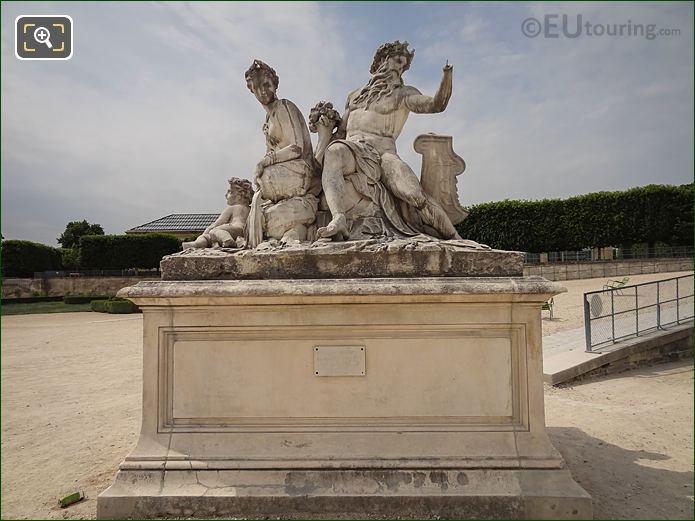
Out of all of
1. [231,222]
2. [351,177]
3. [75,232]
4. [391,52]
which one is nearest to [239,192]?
[231,222]

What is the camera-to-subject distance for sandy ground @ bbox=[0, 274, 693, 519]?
3369 mm

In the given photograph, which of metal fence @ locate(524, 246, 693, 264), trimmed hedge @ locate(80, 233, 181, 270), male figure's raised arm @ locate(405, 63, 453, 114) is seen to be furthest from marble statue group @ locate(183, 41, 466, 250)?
trimmed hedge @ locate(80, 233, 181, 270)

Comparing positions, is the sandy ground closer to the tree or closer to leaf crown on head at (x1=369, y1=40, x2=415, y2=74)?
leaf crown on head at (x1=369, y1=40, x2=415, y2=74)

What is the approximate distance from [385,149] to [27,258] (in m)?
33.1

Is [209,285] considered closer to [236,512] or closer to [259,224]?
[259,224]

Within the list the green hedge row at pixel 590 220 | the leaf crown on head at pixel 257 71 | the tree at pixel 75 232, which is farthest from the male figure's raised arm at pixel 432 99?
the tree at pixel 75 232

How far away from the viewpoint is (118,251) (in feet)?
97.5

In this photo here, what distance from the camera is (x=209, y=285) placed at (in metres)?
3.26

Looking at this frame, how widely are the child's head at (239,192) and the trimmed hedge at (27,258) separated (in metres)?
29.4

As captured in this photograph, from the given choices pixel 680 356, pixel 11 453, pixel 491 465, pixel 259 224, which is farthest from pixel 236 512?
pixel 680 356

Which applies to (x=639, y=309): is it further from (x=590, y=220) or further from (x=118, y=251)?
(x=118, y=251)

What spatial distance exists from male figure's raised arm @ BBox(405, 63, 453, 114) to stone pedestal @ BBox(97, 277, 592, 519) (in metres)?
1.79

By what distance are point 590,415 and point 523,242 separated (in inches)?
950

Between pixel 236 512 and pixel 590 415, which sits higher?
pixel 236 512
